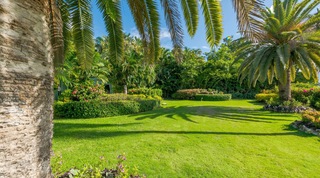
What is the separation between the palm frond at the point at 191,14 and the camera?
13.9 ft

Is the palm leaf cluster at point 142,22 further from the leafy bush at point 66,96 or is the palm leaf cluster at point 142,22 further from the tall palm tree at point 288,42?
the tall palm tree at point 288,42

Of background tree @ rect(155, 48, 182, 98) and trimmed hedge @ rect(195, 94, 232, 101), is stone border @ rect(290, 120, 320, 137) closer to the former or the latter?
trimmed hedge @ rect(195, 94, 232, 101)

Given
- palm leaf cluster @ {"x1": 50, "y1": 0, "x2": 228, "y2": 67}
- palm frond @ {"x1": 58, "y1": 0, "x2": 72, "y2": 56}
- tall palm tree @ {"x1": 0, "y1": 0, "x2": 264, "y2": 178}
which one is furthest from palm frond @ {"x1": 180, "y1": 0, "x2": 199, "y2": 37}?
tall palm tree @ {"x1": 0, "y1": 0, "x2": 264, "y2": 178}

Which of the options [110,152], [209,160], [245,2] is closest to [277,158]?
[209,160]

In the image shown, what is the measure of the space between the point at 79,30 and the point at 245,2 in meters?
3.63

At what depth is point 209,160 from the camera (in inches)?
187

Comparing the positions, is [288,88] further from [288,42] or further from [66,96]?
[66,96]

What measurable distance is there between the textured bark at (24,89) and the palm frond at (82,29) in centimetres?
240

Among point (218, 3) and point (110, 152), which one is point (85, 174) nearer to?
point (110, 152)

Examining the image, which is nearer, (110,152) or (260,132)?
(110,152)

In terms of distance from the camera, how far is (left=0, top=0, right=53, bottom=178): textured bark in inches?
55.4

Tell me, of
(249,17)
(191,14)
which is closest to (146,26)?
(191,14)

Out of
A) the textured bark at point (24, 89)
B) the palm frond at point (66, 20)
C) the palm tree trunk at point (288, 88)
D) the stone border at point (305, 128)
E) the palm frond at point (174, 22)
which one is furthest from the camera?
the palm tree trunk at point (288, 88)

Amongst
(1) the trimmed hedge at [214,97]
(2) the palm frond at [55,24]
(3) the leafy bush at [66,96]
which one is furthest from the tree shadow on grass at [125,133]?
(1) the trimmed hedge at [214,97]
